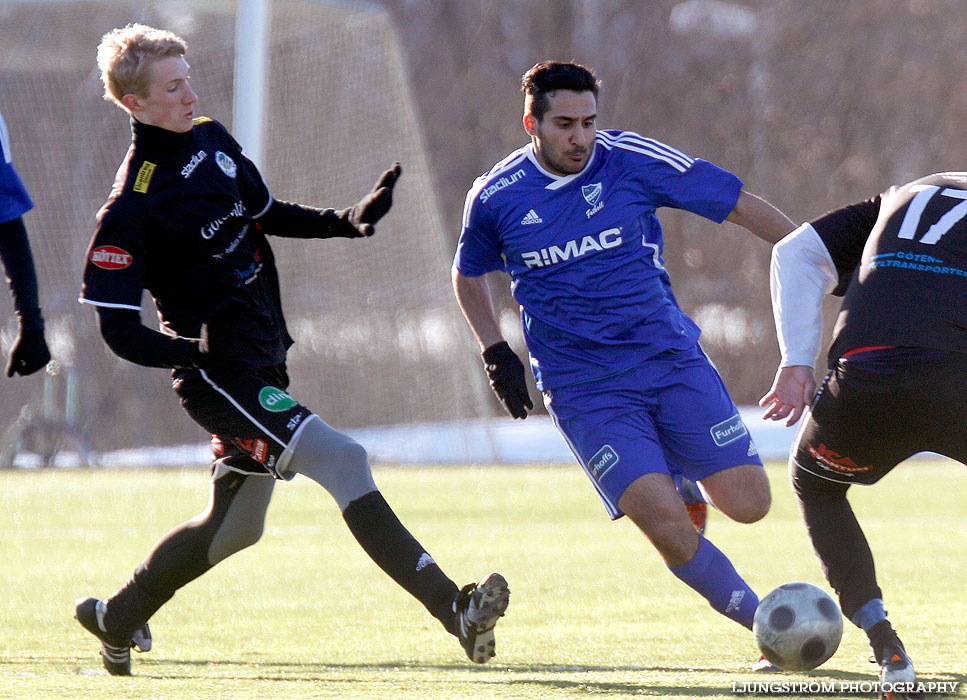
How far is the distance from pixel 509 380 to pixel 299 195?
9.31m

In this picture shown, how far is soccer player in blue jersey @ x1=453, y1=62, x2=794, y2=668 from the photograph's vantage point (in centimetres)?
435

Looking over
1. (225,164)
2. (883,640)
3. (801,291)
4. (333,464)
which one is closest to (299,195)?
(225,164)

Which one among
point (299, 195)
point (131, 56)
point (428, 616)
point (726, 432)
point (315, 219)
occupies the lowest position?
point (428, 616)

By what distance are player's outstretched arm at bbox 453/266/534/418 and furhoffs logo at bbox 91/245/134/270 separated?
1.19 metres

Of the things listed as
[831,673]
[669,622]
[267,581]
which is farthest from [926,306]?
[267,581]

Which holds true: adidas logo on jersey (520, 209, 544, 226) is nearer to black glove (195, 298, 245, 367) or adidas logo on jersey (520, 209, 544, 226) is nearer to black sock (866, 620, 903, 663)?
black glove (195, 298, 245, 367)

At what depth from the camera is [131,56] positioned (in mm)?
4125

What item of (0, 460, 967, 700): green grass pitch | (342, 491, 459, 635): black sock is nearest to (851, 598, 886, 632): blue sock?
(0, 460, 967, 700): green grass pitch

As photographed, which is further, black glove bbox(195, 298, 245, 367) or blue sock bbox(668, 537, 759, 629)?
blue sock bbox(668, 537, 759, 629)

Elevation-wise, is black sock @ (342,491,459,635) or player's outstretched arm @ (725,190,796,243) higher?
player's outstretched arm @ (725,190,796,243)

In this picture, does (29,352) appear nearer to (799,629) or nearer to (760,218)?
(760,218)

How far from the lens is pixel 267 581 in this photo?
22.2 feet

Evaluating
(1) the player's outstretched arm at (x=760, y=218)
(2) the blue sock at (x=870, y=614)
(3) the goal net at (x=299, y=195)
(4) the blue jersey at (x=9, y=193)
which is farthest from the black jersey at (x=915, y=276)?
(3) the goal net at (x=299, y=195)

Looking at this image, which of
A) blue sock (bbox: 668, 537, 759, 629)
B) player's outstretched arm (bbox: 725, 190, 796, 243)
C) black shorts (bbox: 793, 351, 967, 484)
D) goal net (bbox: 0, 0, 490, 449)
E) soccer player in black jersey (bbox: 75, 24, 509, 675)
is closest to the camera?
black shorts (bbox: 793, 351, 967, 484)
